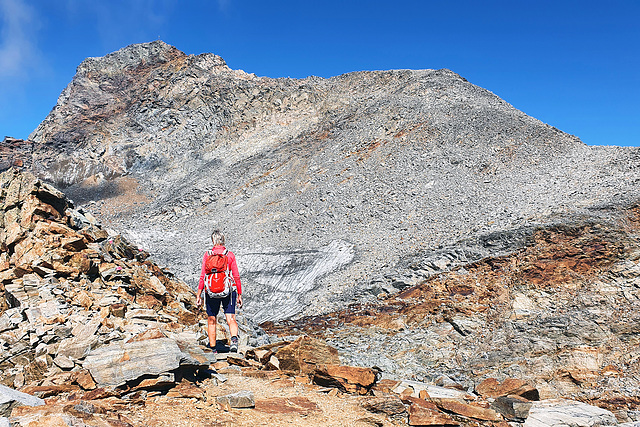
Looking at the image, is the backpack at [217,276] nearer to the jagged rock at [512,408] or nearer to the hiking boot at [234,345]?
the hiking boot at [234,345]

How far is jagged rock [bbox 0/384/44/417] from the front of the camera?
12.7 ft

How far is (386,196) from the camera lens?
27000mm

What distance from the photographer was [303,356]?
653cm

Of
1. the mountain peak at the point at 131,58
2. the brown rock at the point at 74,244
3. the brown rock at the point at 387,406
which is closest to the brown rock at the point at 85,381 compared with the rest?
the brown rock at the point at 387,406

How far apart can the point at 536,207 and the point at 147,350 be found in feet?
56.3

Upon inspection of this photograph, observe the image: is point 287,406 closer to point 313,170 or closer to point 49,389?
point 49,389

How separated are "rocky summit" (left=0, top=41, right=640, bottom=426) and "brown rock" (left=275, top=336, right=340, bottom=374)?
0.03 meters

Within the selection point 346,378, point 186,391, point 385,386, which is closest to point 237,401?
point 186,391

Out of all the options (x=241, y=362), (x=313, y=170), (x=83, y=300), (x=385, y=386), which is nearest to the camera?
(x=385, y=386)

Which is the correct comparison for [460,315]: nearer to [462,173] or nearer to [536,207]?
[536,207]

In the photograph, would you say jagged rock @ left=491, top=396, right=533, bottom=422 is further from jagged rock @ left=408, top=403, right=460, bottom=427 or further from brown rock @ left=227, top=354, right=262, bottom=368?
brown rock @ left=227, top=354, right=262, bottom=368

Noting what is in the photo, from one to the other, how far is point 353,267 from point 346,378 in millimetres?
13965

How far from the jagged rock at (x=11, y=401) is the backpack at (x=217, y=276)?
3.11 m

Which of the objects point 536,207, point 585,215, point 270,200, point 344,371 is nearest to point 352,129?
point 270,200
